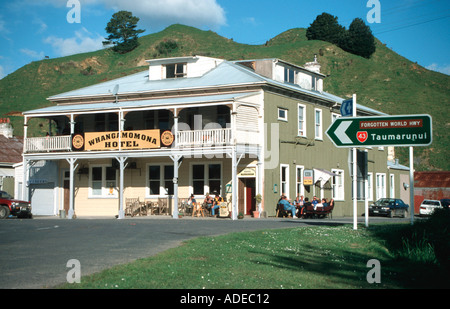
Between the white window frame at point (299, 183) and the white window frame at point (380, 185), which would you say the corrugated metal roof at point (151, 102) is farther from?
the white window frame at point (380, 185)

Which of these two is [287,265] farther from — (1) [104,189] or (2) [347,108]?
(1) [104,189]

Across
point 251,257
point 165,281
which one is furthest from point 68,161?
point 165,281

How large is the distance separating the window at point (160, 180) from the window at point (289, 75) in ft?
32.3

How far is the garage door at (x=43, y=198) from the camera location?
3738 cm

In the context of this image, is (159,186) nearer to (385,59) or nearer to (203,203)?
(203,203)

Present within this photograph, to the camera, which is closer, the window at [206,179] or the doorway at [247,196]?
the doorway at [247,196]

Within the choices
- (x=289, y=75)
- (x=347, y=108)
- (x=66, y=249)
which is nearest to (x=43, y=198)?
(x=289, y=75)

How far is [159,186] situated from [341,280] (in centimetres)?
2565

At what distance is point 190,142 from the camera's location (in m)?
30.9

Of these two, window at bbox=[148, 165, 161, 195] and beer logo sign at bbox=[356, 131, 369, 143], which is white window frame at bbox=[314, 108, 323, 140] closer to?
window at bbox=[148, 165, 161, 195]

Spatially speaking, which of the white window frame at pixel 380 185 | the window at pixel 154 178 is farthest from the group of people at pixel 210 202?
the white window frame at pixel 380 185

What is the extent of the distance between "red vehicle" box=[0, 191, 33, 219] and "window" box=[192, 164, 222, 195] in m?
9.39

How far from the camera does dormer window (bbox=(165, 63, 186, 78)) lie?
123 feet

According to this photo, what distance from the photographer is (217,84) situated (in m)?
33.6
